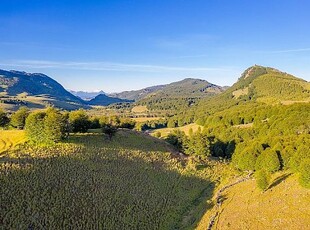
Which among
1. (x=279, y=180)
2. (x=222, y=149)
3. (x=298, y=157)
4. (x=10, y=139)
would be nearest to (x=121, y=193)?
(x=279, y=180)

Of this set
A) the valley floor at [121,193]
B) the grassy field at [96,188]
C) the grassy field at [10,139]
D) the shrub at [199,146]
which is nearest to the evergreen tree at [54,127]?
the grassy field at [96,188]

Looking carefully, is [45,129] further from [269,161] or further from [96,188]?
[269,161]

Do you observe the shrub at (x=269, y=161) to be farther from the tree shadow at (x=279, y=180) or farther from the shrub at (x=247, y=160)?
the tree shadow at (x=279, y=180)

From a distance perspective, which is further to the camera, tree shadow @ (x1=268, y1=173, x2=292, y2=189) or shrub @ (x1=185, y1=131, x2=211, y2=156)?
shrub @ (x1=185, y1=131, x2=211, y2=156)

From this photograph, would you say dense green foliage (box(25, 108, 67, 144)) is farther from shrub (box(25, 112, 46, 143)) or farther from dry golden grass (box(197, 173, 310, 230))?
dry golden grass (box(197, 173, 310, 230))

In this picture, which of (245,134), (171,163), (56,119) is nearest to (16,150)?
(56,119)

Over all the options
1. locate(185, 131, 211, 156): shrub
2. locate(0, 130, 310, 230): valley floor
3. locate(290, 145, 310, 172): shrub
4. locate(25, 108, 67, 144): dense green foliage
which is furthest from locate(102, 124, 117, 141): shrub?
locate(290, 145, 310, 172): shrub
